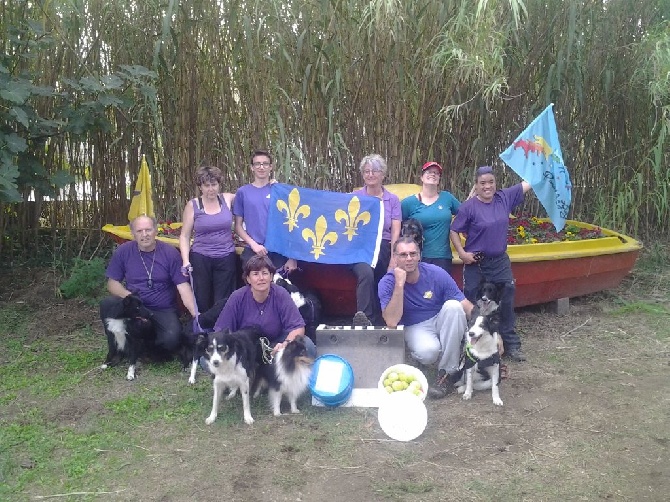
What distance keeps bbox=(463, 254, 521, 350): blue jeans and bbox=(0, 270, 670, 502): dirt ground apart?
0.22 m

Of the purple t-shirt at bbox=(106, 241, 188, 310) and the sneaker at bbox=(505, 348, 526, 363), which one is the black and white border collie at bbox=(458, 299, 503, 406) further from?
the purple t-shirt at bbox=(106, 241, 188, 310)

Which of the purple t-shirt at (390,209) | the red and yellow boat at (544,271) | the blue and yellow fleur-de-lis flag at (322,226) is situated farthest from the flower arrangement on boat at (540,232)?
the blue and yellow fleur-de-lis flag at (322,226)

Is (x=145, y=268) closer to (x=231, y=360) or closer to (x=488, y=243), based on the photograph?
(x=231, y=360)

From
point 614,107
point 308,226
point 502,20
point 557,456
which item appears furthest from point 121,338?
point 614,107

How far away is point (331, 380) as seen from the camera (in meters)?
3.64

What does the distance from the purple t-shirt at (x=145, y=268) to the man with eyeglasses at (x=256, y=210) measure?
48 cm

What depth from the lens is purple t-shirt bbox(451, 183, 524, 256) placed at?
4426 millimetres

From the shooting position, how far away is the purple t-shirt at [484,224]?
443cm

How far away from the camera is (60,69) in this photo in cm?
603

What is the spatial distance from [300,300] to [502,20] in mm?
2912

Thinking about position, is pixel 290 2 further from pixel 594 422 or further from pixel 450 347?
pixel 594 422

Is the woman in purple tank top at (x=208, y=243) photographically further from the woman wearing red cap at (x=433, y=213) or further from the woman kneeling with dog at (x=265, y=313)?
the woman wearing red cap at (x=433, y=213)

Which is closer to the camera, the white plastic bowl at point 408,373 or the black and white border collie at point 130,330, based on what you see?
the white plastic bowl at point 408,373

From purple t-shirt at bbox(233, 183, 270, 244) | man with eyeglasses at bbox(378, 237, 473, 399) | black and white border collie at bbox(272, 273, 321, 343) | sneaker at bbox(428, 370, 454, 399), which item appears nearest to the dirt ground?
sneaker at bbox(428, 370, 454, 399)
